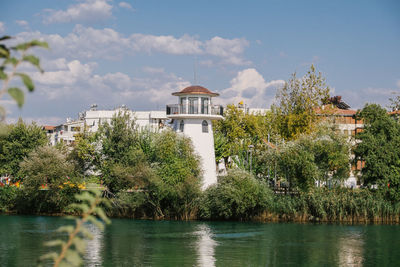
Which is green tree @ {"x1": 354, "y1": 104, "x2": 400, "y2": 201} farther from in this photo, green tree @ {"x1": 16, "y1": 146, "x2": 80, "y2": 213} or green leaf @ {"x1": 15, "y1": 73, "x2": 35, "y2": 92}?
→ green leaf @ {"x1": 15, "y1": 73, "x2": 35, "y2": 92}

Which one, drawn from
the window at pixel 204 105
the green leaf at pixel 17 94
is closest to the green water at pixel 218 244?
the window at pixel 204 105

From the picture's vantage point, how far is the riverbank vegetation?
148ft

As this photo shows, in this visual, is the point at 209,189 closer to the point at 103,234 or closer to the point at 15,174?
the point at 103,234

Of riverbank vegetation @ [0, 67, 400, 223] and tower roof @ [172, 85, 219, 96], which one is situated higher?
tower roof @ [172, 85, 219, 96]

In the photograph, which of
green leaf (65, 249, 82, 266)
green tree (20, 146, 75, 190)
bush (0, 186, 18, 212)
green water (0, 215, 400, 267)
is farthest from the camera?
bush (0, 186, 18, 212)

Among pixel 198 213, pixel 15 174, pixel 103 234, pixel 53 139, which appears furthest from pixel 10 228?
pixel 53 139

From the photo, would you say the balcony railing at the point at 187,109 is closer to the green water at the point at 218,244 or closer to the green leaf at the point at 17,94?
the green water at the point at 218,244

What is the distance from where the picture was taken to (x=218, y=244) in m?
33.8

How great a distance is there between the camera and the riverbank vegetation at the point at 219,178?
1775 inches

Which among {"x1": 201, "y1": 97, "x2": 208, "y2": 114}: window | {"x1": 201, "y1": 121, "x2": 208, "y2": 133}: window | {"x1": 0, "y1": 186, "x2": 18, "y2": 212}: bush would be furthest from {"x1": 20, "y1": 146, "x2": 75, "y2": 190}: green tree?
{"x1": 201, "y1": 97, "x2": 208, "y2": 114}: window

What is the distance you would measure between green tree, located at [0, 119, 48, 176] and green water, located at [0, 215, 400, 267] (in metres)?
14.5

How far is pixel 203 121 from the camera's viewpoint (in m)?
51.0

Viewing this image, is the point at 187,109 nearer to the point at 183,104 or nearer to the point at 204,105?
the point at 183,104

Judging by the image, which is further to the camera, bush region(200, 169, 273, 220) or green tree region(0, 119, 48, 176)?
green tree region(0, 119, 48, 176)
